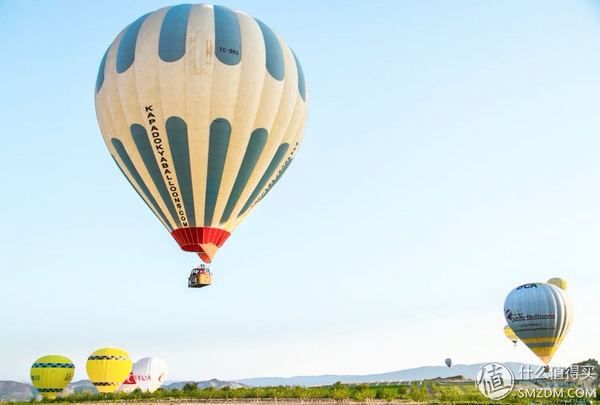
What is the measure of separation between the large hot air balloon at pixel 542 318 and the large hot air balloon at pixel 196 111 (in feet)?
140

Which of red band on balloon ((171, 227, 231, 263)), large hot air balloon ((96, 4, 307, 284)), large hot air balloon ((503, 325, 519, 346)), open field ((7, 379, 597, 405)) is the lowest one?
open field ((7, 379, 597, 405))

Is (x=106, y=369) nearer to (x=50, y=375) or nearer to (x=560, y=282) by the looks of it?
(x=50, y=375)

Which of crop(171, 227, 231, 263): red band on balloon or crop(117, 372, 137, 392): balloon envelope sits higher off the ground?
crop(171, 227, 231, 263): red band on balloon

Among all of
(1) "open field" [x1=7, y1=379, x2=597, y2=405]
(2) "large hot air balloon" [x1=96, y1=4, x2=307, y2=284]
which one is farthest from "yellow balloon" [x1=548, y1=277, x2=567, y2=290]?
(2) "large hot air balloon" [x1=96, y1=4, x2=307, y2=284]

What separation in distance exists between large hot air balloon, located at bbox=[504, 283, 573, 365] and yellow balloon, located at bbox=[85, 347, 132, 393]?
45.3 m

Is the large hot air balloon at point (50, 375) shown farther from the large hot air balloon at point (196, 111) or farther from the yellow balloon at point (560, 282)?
the yellow balloon at point (560, 282)

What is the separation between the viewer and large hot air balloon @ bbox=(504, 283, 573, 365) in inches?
2603

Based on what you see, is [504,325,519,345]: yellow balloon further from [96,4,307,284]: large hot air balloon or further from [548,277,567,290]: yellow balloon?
[96,4,307,284]: large hot air balloon

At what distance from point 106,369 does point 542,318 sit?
4867 cm

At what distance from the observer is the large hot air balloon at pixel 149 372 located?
278 feet

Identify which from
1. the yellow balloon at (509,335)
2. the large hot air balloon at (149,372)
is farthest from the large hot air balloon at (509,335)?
the large hot air balloon at (149,372)

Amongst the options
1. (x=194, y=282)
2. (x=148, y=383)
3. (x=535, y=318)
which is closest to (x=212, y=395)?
(x=194, y=282)

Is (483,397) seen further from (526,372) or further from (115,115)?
(115,115)

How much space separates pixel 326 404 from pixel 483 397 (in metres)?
11.9
